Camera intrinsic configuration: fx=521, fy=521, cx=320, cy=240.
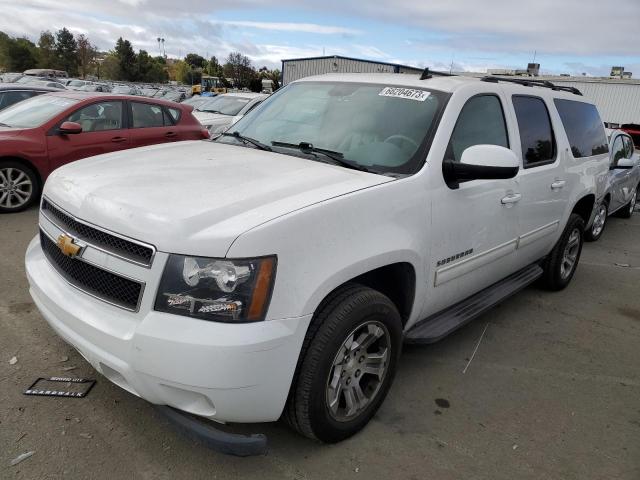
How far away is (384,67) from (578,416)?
95.2 ft

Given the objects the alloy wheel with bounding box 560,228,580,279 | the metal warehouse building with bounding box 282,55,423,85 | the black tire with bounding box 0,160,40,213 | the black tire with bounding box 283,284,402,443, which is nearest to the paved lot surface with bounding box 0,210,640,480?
the black tire with bounding box 283,284,402,443

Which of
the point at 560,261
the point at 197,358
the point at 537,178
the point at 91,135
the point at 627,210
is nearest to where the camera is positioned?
the point at 197,358

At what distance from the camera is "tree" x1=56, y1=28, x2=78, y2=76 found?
282ft

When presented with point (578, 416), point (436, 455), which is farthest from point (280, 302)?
point (578, 416)

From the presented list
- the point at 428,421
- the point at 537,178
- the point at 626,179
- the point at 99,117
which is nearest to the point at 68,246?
the point at 428,421

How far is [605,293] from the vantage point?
5.41 m

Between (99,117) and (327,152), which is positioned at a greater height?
(327,152)

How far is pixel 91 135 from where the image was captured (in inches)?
286

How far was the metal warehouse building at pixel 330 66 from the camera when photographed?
29797mm

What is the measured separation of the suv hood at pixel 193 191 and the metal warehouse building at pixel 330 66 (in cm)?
2722

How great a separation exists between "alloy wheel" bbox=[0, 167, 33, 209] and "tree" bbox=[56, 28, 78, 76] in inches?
3608

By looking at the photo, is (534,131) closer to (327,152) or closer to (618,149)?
(327,152)

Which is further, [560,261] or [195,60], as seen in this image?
[195,60]

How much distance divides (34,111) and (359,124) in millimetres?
5960
